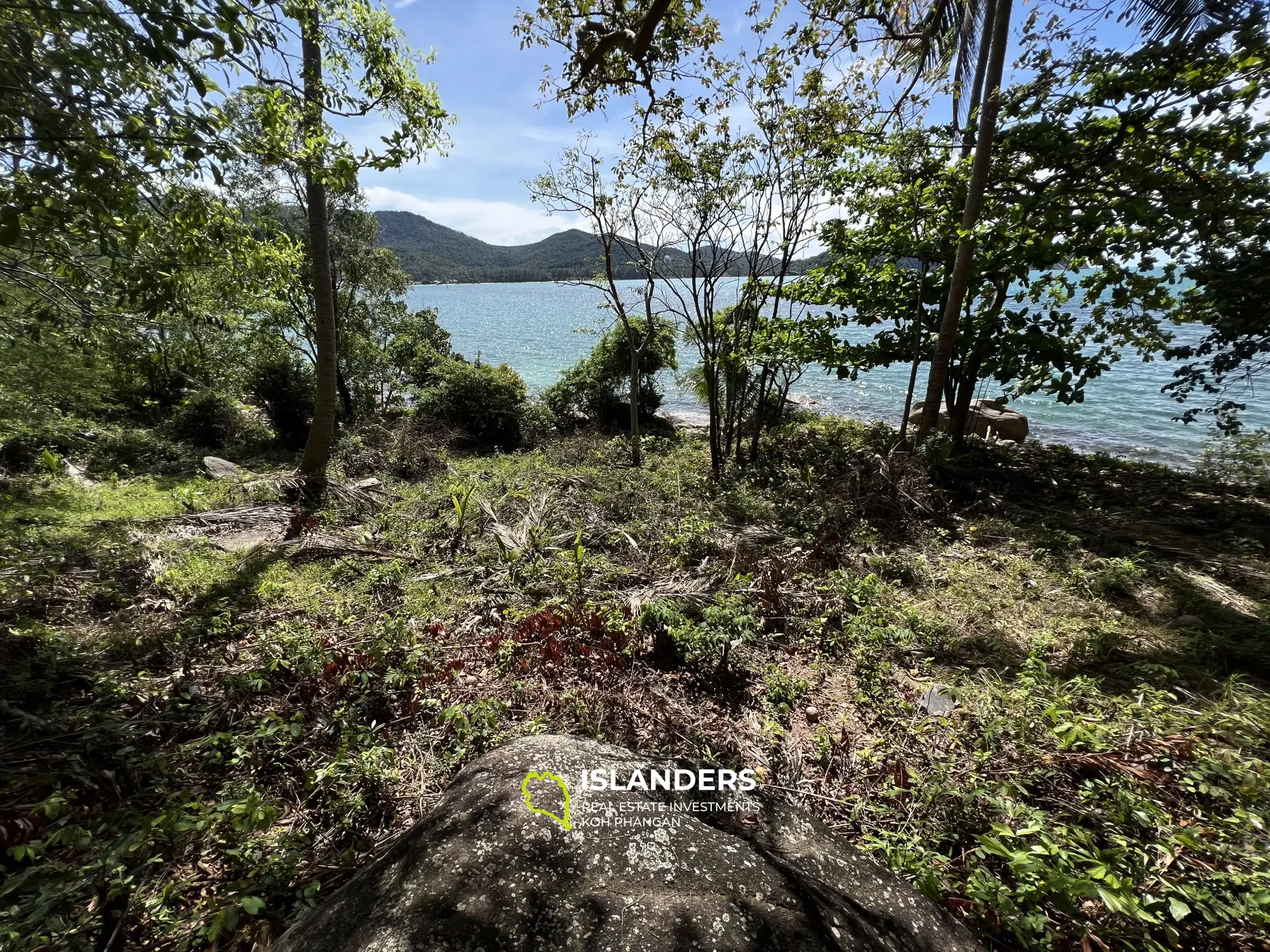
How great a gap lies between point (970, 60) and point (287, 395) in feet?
55.5

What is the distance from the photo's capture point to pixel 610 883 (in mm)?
1670

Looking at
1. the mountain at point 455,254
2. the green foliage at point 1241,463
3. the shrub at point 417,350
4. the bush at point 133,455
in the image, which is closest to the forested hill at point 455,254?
the mountain at point 455,254

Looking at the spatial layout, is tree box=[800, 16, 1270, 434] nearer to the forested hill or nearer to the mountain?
the mountain

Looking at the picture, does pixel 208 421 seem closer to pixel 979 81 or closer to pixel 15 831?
pixel 15 831

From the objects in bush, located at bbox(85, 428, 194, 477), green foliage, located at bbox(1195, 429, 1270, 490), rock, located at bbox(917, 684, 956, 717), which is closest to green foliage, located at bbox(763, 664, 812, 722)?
rock, located at bbox(917, 684, 956, 717)

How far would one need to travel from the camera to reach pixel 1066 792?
2.65 m

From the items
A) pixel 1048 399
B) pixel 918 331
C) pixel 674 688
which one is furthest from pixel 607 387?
pixel 1048 399

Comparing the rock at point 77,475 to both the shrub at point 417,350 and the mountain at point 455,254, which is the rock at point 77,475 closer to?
the shrub at point 417,350

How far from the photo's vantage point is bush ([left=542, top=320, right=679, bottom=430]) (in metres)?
16.5

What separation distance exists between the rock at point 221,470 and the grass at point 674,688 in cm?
250

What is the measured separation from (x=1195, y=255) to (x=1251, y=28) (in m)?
2.26

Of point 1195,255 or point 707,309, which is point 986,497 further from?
point 707,309

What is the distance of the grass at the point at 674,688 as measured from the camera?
7.14ft

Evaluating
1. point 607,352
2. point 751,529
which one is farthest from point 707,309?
point 607,352
